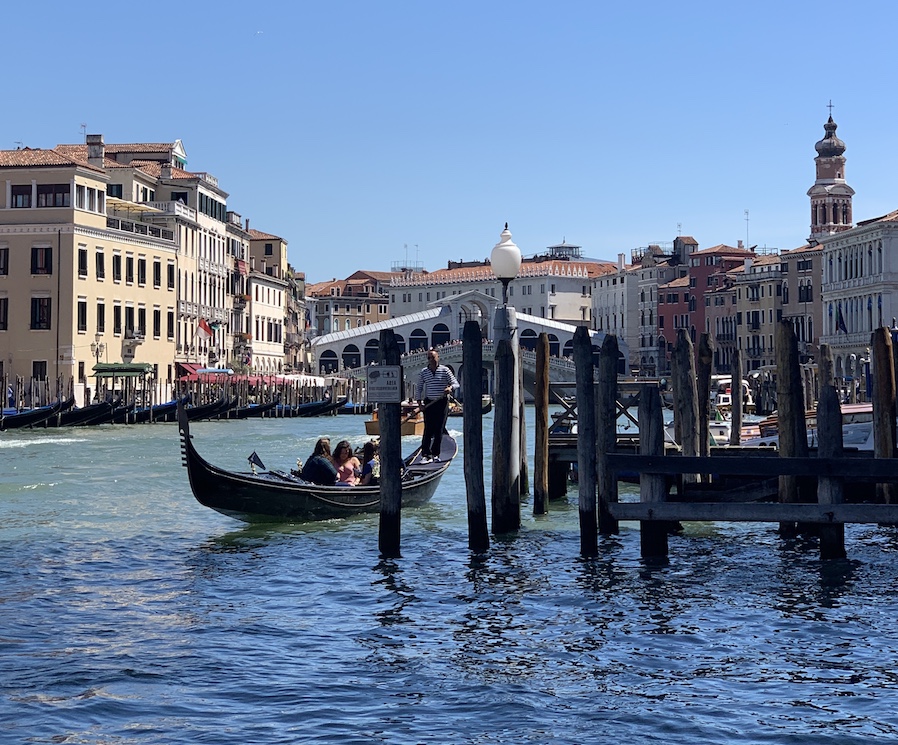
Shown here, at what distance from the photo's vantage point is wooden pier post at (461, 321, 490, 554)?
9.98 metres

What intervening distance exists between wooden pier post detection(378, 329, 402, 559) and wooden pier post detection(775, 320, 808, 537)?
2621mm

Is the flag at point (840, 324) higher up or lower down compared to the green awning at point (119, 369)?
higher up

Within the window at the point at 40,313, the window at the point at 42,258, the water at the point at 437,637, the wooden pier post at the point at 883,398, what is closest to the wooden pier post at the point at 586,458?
the water at the point at 437,637

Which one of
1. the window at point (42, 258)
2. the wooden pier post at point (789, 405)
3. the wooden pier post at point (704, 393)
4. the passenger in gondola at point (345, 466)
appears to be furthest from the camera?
the window at point (42, 258)

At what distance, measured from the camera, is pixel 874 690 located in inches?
260

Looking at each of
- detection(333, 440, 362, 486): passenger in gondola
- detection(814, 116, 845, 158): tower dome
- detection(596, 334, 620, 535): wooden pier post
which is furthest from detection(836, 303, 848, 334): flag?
detection(596, 334, 620, 535): wooden pier post

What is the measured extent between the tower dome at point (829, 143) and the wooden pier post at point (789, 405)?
6187 cm

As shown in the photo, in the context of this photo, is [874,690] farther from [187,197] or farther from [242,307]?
[242,307]

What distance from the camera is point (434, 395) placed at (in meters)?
14.0

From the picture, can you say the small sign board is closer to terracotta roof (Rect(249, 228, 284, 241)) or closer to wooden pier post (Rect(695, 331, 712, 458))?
wooden pier post (Rect(695, 331, 712, 458))

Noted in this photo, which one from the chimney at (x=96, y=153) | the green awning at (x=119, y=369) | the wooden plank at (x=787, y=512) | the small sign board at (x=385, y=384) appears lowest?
the wooden plank at (x=787, y=512)

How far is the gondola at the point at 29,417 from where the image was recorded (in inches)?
1258

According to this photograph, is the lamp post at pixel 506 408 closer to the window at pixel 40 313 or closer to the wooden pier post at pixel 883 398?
the wooden pier post at pixel 883 398

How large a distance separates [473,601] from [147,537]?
430cm
